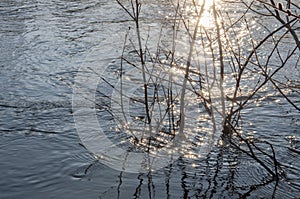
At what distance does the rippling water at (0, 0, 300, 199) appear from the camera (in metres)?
3.11

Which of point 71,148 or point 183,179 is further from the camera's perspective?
point 71,148

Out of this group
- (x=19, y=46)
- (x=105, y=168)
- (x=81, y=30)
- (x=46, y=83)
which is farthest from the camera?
(x=81, y=30)

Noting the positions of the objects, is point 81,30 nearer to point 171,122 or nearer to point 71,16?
point 71,16

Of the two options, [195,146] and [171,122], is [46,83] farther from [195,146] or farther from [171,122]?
[195,146]

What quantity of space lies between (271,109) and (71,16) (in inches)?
157

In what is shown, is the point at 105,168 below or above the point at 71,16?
below

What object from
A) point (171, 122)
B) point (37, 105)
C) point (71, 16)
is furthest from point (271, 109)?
point (71, 16)

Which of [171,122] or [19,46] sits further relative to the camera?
[19,46]

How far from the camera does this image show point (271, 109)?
436cm

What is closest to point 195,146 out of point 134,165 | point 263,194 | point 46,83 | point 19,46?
point 134,165

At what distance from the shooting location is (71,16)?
7.46 m

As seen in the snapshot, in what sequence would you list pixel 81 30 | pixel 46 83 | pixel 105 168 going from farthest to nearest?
pixel 81 30, pixel 46 83, pixel 105 168

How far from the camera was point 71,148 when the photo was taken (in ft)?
12.0

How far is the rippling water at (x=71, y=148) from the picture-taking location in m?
3.11
